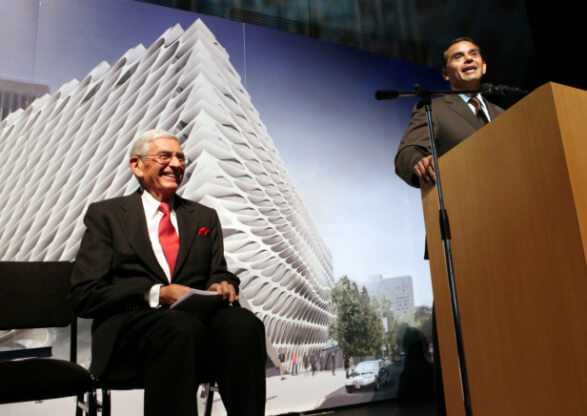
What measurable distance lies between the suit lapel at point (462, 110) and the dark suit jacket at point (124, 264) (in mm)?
963

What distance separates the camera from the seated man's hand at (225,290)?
161cm

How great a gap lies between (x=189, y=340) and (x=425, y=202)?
2.61ft

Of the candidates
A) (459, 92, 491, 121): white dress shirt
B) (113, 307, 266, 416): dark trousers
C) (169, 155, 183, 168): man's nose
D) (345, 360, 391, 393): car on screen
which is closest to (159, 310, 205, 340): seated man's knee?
(113, 307, 266, 416): dark trousers

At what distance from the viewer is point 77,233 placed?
2.48 m

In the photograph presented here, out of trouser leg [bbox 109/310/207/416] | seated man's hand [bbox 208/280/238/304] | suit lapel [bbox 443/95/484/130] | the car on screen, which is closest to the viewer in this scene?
trouser leg [bbox 109/310/207/416]

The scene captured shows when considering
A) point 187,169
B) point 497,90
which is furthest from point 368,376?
point 497,90

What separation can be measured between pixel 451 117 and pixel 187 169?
151 cm

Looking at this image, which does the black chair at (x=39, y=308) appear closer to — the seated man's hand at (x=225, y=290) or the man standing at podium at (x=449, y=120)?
the seated man's hand at (x=225, y=290)

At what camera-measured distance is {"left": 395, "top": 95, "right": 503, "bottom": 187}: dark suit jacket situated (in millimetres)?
1652

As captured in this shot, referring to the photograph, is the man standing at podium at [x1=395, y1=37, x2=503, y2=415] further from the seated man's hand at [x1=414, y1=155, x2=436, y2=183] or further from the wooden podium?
the wooden podium

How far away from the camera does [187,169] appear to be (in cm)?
273

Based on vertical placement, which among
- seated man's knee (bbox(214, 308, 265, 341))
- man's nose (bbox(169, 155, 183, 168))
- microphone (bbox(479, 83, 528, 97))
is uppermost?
microphone (bbox(479, 83, 528, 97))

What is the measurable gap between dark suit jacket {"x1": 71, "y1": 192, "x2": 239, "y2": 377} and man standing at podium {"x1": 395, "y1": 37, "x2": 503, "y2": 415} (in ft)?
2.42

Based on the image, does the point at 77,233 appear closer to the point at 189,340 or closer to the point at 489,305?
the point at 189,340
